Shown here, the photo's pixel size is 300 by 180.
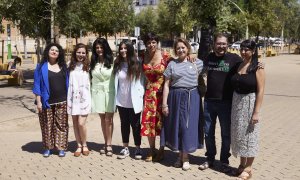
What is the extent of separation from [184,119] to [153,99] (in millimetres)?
524

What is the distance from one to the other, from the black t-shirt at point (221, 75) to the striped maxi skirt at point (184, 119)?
26 centimetres

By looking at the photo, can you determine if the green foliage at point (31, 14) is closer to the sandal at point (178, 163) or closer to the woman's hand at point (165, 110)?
the woman's hand at point (165, 110)

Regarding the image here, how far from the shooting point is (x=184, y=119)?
568 cm

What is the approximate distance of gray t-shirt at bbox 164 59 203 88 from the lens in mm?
5586

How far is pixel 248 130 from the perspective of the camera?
5.29 meters

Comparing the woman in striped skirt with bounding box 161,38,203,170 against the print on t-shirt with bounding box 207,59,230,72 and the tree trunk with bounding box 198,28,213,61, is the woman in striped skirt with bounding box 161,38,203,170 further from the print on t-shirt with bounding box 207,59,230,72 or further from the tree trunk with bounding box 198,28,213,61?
the tree trunk with bounding box 198,28,213,61

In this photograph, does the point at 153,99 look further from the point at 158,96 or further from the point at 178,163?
the point at 178,163

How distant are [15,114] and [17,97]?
9.94ft

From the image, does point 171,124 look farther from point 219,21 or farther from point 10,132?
point 219,21

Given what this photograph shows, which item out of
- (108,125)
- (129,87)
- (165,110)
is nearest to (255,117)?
(165,110)

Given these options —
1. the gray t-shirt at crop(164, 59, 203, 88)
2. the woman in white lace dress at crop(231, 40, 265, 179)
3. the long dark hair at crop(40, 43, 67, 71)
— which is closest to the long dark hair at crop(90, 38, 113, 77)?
the long dark hair at crop(40, 43, 67, 71)

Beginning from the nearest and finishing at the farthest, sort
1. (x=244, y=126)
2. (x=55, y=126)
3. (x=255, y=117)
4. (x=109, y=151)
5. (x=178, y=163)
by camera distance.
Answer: (x=255, y=117) < (x=244, y=126) < (x=178, y=163) < (x=55, y=126) < (x=109, y=151)

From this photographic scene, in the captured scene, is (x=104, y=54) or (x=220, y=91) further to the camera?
(x=104, y=54)

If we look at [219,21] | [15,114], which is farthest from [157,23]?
[15,114]
